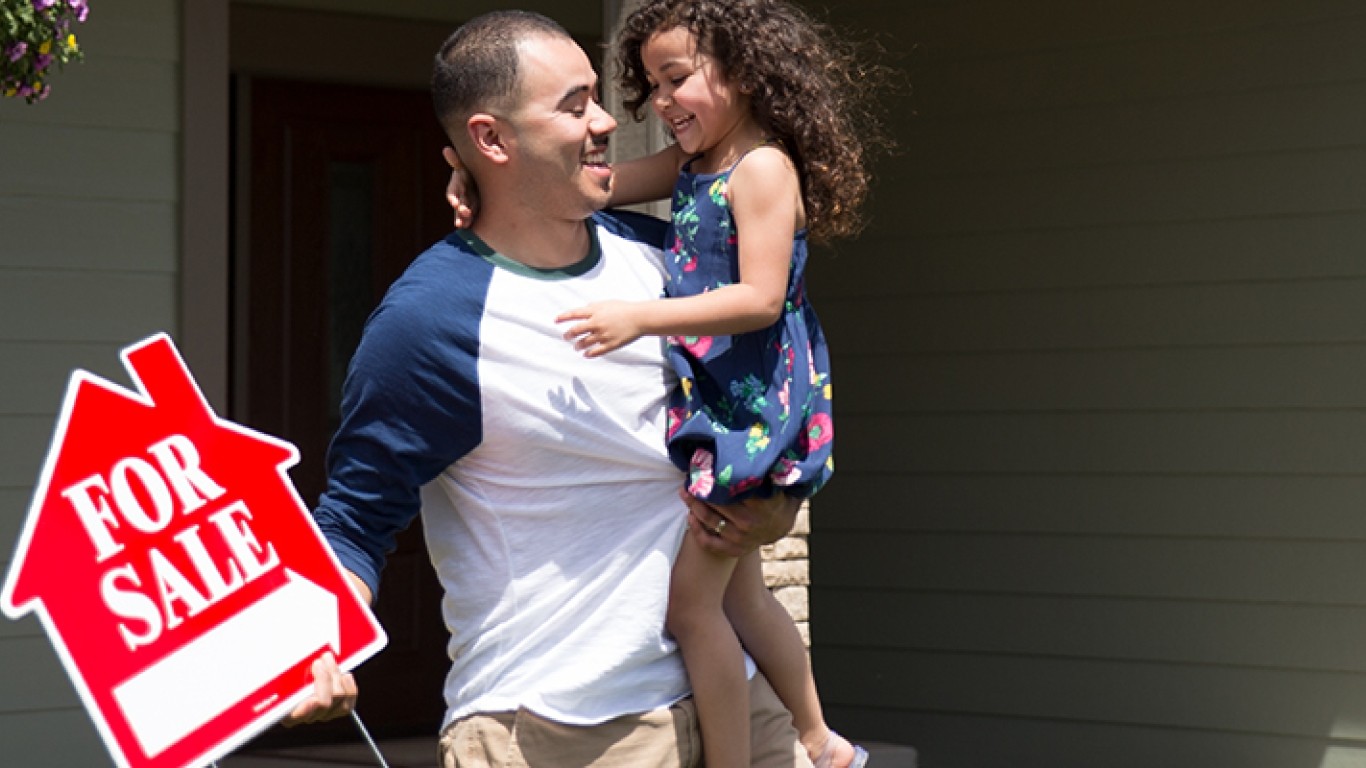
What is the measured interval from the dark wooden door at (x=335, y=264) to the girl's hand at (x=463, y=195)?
4.23 meters

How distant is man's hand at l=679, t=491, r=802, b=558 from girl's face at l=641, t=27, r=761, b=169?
482 mm

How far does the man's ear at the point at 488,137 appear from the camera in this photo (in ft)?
8.07

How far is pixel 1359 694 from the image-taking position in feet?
19.8

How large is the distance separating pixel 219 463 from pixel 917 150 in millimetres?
5144

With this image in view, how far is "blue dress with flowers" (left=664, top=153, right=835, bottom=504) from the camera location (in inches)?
96.8

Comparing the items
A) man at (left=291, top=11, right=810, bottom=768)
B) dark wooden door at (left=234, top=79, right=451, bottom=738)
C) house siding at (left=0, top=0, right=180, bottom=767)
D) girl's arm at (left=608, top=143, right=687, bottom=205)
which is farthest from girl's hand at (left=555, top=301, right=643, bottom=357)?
dark wooden door at (left=234, top=79, right=451, bottom=738)

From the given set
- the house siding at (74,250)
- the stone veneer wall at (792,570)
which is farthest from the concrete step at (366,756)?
the stone veneer wall at (792,570)

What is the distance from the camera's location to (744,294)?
2.48m

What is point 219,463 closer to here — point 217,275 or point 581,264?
point 581,264

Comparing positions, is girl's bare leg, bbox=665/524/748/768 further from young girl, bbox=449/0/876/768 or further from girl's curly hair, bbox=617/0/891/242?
girl's curly hair, bbox=617/0/891/242

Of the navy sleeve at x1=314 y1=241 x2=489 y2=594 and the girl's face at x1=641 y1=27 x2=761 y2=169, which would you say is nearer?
the navy sleeve at x1=314 y1=241 x2=489 y2=594

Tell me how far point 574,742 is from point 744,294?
581mm

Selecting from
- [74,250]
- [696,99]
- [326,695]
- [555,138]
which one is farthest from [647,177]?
[74,250]

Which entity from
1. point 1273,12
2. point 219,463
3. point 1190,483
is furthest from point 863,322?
point 219,463
